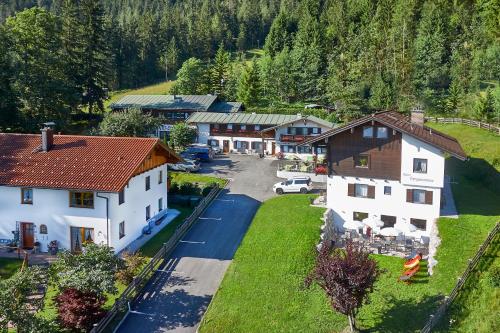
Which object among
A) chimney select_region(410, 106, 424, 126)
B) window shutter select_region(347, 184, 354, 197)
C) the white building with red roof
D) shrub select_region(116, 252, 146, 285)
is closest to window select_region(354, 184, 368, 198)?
window shutter select_region(347, 184, 354, 197)

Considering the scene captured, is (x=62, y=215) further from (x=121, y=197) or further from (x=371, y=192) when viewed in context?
(x=371, y=192)

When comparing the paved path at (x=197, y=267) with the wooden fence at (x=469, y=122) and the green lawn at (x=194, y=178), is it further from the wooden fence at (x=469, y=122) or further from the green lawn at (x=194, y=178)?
the wooden fence at (x=469, y=122)

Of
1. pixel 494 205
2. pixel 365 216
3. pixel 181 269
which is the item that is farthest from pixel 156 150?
pixel 494 205

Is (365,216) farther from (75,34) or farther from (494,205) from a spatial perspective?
(75,34)

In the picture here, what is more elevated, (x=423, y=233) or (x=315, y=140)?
(x=315, y=140)

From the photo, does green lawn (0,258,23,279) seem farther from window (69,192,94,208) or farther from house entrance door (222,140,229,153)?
house entrance door (222,140,229,153)

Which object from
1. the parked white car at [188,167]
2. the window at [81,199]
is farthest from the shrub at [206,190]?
the window at [81,199]
